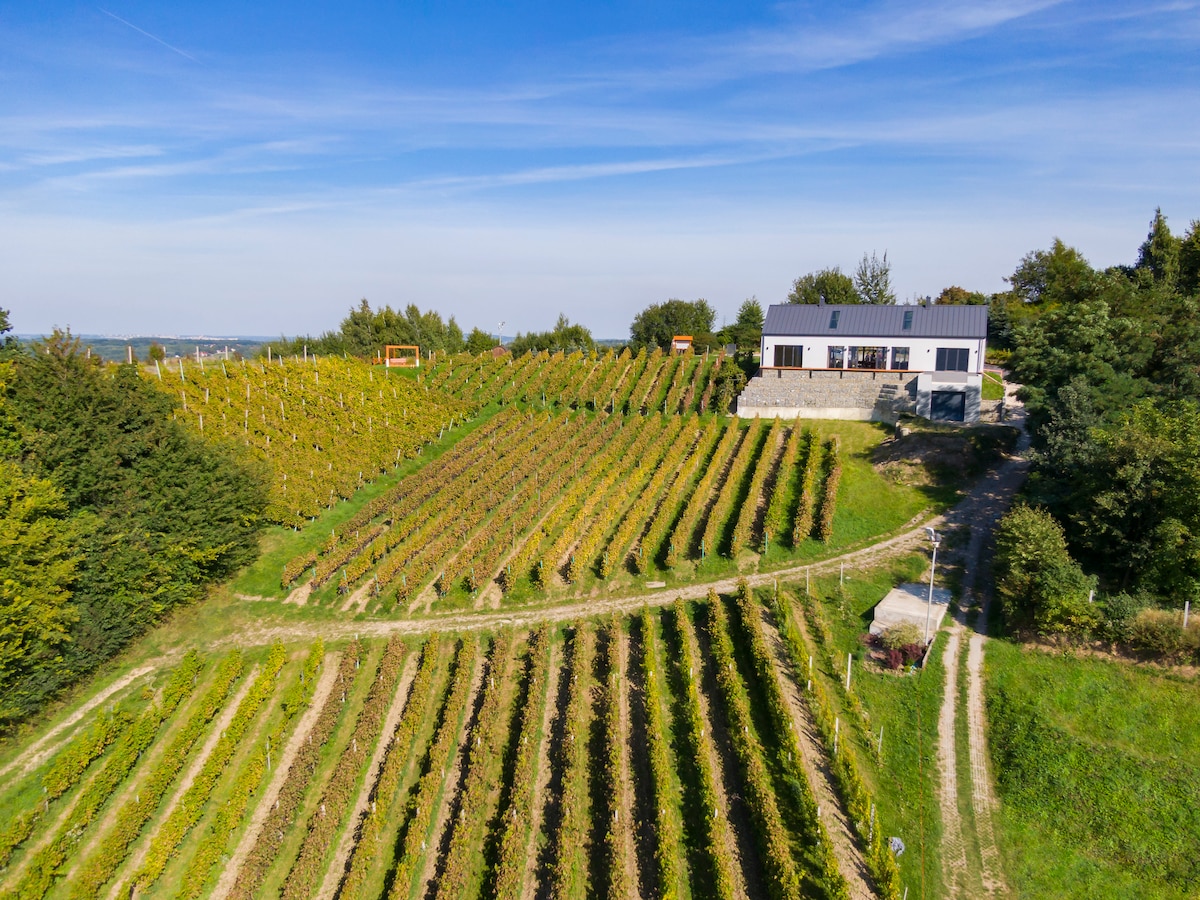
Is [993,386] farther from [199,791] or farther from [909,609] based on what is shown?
[199,791]

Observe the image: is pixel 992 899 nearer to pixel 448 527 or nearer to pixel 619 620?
pixel 619 620

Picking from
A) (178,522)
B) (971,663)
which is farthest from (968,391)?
(178,522)

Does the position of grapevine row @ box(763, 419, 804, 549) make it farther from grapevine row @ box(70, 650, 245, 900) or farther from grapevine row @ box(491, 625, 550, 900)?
grapevine row @ box(70, 650, 245, 900)

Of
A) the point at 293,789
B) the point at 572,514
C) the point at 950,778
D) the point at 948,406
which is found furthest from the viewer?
the point at 948,406

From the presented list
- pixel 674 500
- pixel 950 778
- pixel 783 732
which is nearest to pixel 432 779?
pixel 783 732

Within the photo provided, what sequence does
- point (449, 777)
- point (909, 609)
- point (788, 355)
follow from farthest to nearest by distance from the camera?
point (788, 355), point (909, 609), point (449, 777)

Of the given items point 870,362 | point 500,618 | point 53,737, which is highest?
point 870,362

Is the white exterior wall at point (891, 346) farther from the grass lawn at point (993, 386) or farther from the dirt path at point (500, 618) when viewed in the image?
the dirt path at point (500, 618)
